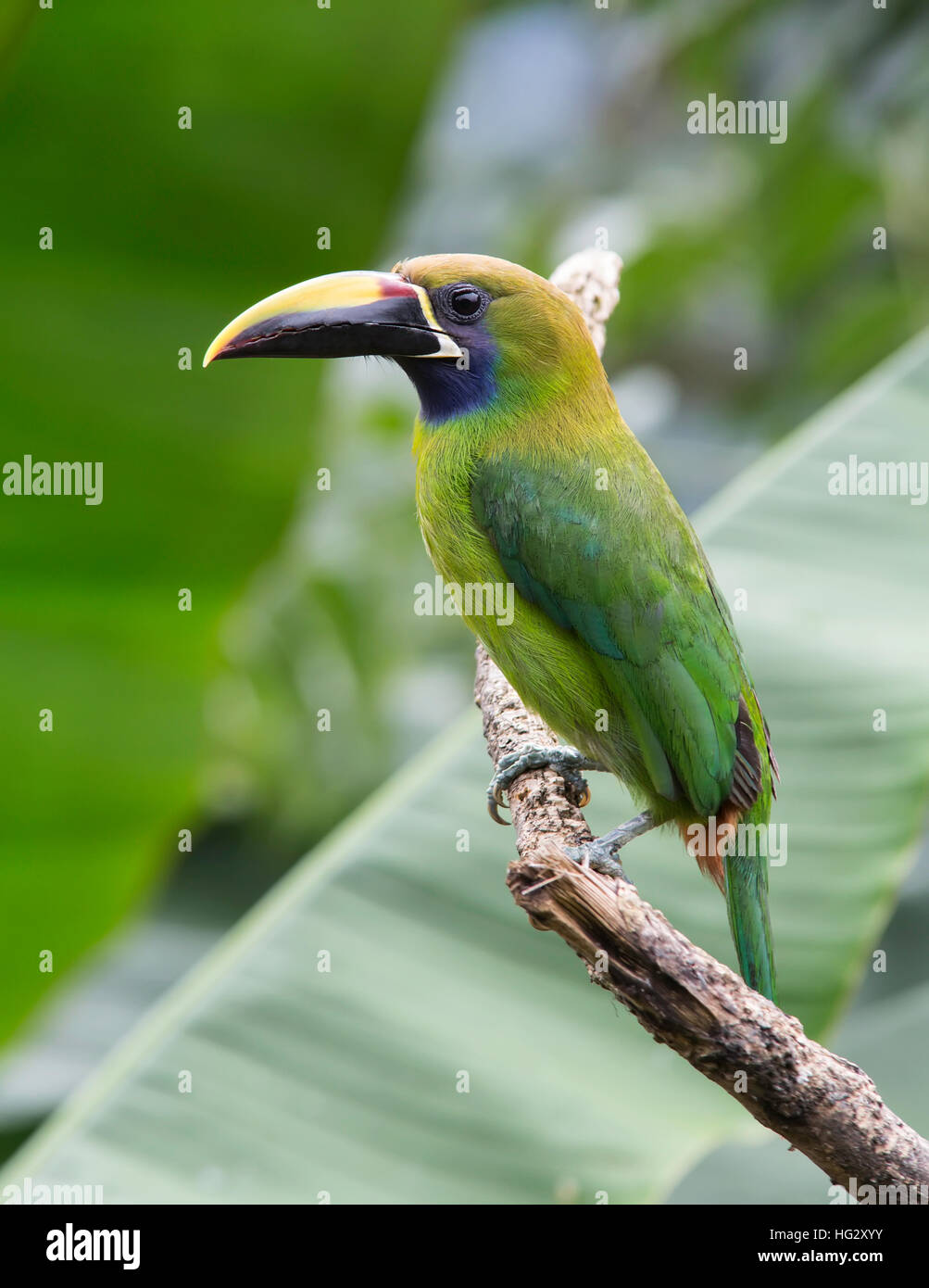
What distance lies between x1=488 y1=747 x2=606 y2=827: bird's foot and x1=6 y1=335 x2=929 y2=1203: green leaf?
0.25 m

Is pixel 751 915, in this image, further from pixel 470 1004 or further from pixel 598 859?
pixel 470 1004

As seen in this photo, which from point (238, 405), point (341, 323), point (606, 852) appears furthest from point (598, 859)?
point (238, 405)

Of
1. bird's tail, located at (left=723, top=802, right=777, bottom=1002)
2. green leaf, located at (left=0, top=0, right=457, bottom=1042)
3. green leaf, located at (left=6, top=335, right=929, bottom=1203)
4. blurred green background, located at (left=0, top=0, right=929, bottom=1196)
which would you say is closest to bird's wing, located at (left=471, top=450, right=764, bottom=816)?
bird's tail, located at (left=723, top=802, right=777, bottom=1002)

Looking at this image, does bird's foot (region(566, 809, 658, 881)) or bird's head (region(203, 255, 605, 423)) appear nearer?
bird's foot (region(566, 809, 658, 881))

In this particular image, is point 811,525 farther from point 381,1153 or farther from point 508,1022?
point 381,1153

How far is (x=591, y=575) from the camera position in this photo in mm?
2932

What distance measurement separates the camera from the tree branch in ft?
6.81

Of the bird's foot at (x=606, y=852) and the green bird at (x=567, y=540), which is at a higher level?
the green bird at (x=567, y=540)

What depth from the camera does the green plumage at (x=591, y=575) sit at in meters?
2.89

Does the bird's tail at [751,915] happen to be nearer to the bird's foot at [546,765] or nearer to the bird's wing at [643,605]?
the bird's wing at [643,605]

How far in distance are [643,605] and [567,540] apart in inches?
8.4

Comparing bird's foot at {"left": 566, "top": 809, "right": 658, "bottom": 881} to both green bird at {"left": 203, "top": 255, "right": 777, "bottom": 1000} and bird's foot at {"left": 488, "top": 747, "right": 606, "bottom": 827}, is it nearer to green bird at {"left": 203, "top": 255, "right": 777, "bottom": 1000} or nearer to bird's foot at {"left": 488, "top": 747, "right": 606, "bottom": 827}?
green bird at {"left": 203, "top": 255, "right": 777, "bottom": 1000}

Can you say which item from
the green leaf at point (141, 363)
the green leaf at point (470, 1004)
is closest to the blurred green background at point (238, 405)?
the green leaf at point (141, 363)

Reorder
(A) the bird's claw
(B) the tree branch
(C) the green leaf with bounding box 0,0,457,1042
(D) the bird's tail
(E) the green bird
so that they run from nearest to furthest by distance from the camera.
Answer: (B) the tree branch < (A) the bird's claw < (D) the bird's tail < (E) the green bird < (C) the green leaf with bounding box 0,0,457,1042
